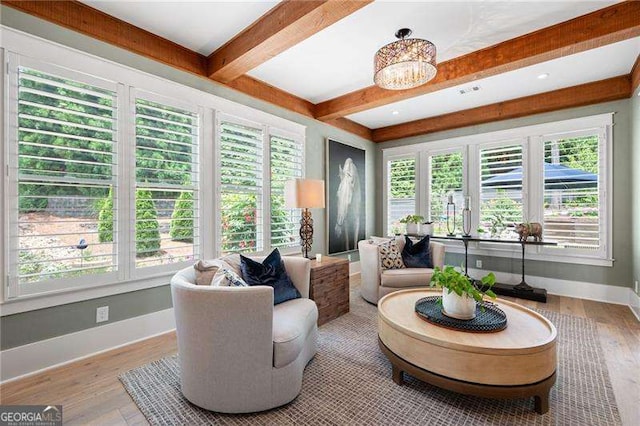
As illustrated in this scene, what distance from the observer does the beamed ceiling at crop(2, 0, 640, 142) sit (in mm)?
2350

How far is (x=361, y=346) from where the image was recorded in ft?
8.50

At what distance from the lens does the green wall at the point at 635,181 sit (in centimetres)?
337

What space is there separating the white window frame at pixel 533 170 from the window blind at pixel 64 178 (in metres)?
4.81

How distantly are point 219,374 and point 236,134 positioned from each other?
2.71 meters

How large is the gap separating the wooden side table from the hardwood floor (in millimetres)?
1411

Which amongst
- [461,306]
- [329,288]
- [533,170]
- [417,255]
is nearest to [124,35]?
[329,288]

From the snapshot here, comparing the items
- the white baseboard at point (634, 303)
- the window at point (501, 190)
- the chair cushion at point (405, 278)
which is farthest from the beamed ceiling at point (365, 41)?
the white baseboard at point (634, 303)

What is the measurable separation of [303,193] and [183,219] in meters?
1.28

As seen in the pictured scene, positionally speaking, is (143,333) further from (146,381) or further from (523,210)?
(523,210)

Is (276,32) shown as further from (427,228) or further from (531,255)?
(531,255)

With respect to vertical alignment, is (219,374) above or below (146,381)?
above

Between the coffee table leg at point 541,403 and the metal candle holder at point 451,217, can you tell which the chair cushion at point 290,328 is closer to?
the coffee table leg at point 541,403

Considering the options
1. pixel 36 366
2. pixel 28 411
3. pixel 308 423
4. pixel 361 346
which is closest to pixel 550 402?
pixel 361 346

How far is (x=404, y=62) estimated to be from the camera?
242cm
